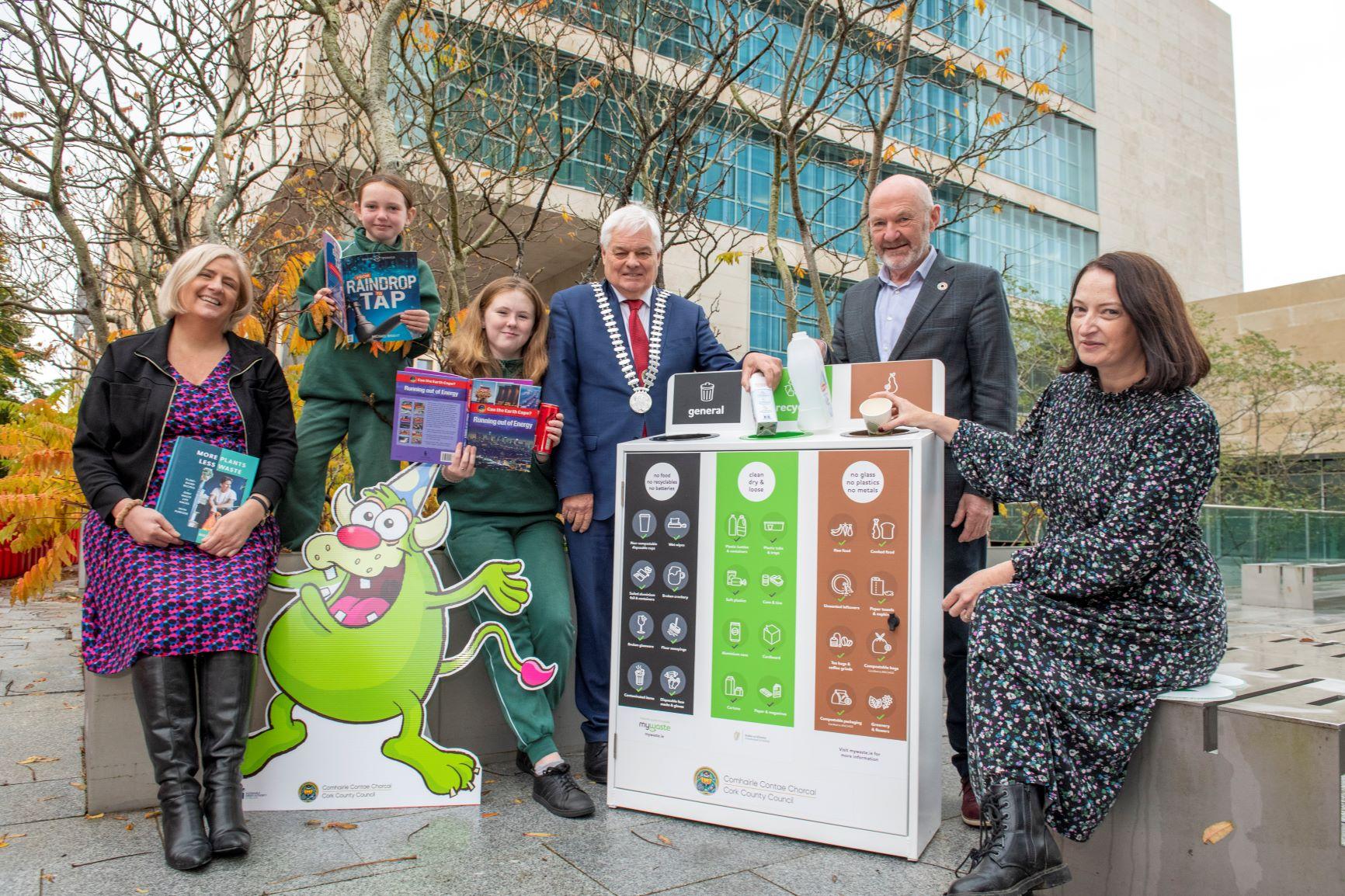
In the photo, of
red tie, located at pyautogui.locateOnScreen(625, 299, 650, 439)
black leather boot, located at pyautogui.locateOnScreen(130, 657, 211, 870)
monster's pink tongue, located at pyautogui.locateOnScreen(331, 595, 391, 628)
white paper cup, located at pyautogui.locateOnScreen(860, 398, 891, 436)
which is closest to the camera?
black leather boot, located at pyautogui.locateOnScreen(130, 657, 211, 870)

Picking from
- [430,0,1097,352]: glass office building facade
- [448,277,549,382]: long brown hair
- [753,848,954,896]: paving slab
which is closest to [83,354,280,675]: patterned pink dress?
[448,277,549,382]: long brown hair

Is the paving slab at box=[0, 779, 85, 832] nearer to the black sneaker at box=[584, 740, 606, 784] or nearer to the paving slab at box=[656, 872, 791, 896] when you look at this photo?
the black sneaker at box=[584, 740, 606, 784]

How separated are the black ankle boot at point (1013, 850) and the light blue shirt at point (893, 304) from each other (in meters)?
1.90

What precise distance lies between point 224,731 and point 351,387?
4.92ft

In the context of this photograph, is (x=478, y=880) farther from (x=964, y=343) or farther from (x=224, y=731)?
(x=964, y=343)

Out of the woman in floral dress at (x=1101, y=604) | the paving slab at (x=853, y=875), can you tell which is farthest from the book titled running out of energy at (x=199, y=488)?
the woman in floral dress at (x=1101, y=604)

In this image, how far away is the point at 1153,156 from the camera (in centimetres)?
4109

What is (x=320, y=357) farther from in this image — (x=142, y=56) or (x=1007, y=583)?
(x=142, y=56)

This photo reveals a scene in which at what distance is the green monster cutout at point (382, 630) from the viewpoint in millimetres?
3521

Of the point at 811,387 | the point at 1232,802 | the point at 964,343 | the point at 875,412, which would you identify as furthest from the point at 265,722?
the point at 1232,802

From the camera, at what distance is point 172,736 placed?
119 inches

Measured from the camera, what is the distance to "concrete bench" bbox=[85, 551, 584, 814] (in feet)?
11.1

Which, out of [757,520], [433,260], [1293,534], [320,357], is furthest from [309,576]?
[1293,534]

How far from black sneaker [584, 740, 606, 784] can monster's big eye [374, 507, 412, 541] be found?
1.20 meters
